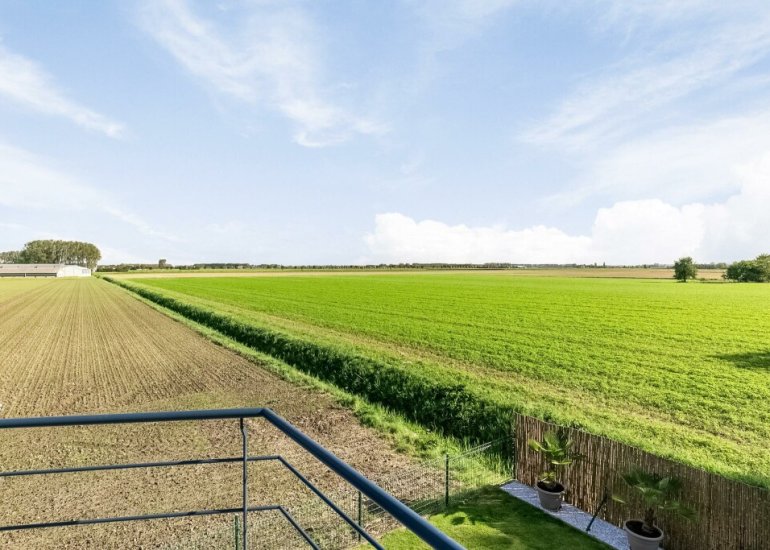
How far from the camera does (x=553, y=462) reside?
9.35 metres

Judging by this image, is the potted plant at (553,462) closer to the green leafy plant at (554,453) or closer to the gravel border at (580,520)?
the green leafy plant at (554,453)

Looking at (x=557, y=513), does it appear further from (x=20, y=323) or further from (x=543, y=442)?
(x=20, y=323)

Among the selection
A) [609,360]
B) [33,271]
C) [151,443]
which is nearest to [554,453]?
[151,443]

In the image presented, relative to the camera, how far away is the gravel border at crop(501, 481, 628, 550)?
28.1 ft

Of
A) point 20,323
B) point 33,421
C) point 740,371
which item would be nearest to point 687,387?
point 740,371

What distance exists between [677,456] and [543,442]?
333 centimetres

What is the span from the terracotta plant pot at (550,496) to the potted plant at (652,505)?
131cm

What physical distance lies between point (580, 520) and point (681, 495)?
206 centimetres

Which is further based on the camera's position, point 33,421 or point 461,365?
point 461,365

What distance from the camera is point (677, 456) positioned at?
10.7m

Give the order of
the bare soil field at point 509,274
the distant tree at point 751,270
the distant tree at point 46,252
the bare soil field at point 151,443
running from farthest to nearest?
the distant tree at point 46,252, the bare soil field at point 509,274, the distant tree at point 751,270, the bare soil field at point 151,443

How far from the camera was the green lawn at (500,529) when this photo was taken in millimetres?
8250

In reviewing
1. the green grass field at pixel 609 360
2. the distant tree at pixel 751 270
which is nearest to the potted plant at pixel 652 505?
the green grass field at pixel 609 360

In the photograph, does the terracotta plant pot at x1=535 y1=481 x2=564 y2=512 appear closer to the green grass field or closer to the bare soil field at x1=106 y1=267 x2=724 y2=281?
the green grass field
